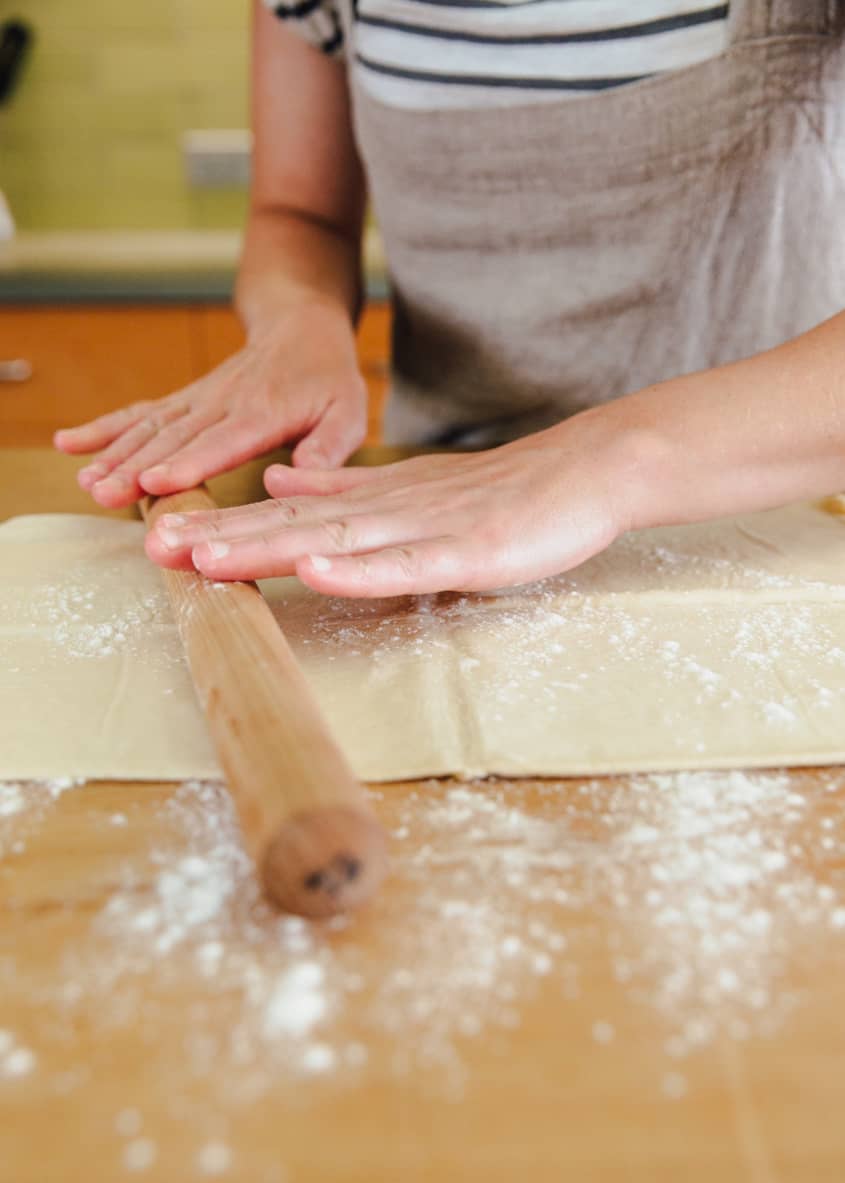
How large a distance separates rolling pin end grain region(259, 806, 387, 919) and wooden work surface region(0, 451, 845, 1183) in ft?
0.09

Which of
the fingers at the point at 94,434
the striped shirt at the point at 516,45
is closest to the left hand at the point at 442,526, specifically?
the fingers at the point at 94,434

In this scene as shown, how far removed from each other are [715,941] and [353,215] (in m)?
1.07

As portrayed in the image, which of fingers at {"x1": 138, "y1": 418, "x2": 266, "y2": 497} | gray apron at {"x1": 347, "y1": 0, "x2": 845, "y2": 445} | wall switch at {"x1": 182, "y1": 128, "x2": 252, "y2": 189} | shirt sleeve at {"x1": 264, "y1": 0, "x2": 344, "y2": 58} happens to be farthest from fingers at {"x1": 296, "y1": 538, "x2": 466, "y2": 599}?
wall switch at {"x1": 182, "y1": 128, "x2": 252, "y2": 189}

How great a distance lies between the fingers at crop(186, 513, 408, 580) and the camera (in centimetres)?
60

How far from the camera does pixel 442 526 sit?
0.64m

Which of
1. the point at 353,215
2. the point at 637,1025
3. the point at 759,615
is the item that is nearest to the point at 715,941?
the point at 637,1025

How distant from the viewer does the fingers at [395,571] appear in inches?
23.4

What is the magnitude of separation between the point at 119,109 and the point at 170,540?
208 cm

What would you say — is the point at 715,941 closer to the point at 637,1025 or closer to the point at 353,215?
the point at 637,1025

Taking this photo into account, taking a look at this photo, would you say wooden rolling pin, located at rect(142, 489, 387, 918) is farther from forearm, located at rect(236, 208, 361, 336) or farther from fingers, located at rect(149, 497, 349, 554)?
forearm, located at rect(236, 208, 361, 336)

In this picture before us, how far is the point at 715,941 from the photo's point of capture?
41 cm

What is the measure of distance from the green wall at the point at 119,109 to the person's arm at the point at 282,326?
128 cm

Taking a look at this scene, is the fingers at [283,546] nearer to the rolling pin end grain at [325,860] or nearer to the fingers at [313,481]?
the fingers at [313,481]

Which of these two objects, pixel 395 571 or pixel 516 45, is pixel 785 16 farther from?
pixel 395 571
